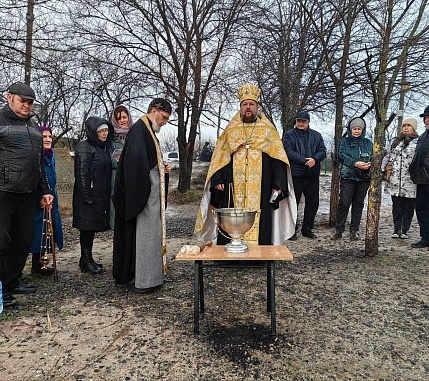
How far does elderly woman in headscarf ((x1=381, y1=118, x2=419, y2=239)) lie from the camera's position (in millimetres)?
6227

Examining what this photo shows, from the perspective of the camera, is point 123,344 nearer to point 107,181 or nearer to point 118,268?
point 118,268

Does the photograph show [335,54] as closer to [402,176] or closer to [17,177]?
[402,176]

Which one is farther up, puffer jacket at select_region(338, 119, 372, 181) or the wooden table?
puffer jacket at select_region(338, 119, 372, 181)

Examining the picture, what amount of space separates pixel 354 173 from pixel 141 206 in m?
3.65

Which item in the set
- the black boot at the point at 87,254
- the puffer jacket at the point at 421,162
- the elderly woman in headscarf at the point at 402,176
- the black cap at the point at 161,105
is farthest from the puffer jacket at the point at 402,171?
the black boot at the point at 87,254

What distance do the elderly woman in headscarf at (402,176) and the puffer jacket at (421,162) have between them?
0.33 metres

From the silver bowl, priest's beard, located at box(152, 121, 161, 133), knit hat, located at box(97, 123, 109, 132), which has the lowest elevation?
the silver bowl

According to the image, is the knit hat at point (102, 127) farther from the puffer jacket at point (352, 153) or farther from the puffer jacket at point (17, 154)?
the puffer jacket at point (352, 153)

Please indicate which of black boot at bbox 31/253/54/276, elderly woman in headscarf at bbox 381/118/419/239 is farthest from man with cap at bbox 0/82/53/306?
elderly woman in headscarf at bbox 381/118/419/239

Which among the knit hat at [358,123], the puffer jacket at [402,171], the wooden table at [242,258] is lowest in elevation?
the wooden table at [242,258]

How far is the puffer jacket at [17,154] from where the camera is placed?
3.51 meters

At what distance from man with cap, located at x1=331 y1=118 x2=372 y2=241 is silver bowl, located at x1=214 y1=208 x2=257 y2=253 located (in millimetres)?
3411

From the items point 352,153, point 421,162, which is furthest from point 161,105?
point 421,162

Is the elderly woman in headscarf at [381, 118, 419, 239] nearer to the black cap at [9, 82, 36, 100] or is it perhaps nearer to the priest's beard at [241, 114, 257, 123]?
the priest's beard at [241, 114, 257, 123]
